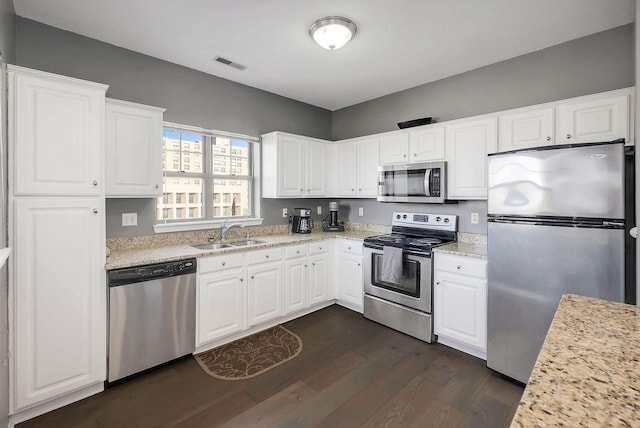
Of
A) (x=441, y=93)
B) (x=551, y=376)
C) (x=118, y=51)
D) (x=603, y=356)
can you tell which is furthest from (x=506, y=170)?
(x=118, y=51)

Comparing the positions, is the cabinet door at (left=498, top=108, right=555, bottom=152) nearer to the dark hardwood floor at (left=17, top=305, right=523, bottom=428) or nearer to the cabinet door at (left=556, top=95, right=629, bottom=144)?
the cabinet door at (left=556, top=95, right=629, bottom=144)

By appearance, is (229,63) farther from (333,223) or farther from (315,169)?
(333,223)

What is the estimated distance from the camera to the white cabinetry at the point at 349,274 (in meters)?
3.63

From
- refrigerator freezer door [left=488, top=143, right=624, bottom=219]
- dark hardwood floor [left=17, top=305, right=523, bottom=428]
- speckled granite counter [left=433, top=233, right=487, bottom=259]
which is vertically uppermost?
refrigerator freezer door [left=488, top=143, right=624, bottom=219]

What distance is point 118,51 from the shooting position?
2.79m

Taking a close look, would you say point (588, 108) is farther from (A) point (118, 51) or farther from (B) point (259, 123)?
(A) point (118, 51)

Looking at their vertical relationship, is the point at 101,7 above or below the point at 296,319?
above

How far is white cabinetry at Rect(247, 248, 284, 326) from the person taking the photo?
306 cm

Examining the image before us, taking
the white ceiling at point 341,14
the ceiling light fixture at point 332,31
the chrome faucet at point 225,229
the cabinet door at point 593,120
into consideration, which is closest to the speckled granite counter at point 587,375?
the cabinet door at point 593,120

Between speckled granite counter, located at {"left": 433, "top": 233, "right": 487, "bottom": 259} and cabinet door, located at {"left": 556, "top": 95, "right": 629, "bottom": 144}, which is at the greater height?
cabinet door, located at {"left": 556, "top": 95, "right": 629, "bottom": 144}

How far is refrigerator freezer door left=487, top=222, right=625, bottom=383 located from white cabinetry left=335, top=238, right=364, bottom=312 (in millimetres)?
1455

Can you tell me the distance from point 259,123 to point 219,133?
57 centimetres

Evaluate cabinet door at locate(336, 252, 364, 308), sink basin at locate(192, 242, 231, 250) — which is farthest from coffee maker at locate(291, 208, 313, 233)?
sink basin at locate(192, 242, 231, 250)

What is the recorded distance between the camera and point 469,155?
9.80 ft
